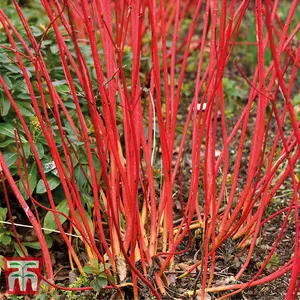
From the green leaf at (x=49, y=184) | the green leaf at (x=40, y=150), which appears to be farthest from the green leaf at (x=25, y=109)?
the green leaf at (x=49, y=184)

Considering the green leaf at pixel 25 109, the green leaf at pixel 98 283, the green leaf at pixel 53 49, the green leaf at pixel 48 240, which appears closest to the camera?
the green leaf at pixel 98 283

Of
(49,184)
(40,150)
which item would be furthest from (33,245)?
(40,150)

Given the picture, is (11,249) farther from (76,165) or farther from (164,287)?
(164,287)

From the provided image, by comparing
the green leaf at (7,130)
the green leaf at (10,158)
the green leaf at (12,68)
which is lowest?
the green leaf at (10,158)

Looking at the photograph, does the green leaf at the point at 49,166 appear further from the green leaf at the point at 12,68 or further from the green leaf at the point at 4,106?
the green leaf at the point at 12,68

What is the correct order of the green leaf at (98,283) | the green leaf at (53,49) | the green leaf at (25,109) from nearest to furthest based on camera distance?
the green leaf at (98,283) < the green leaf at (25,109) < the green leaf at (53,49)

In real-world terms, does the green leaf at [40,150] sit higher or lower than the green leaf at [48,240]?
higher

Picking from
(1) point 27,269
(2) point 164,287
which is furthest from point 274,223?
(1) point 27,269

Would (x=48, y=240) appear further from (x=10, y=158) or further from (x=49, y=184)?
(x=10, y=158)

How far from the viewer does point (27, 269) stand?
6.62 feet
